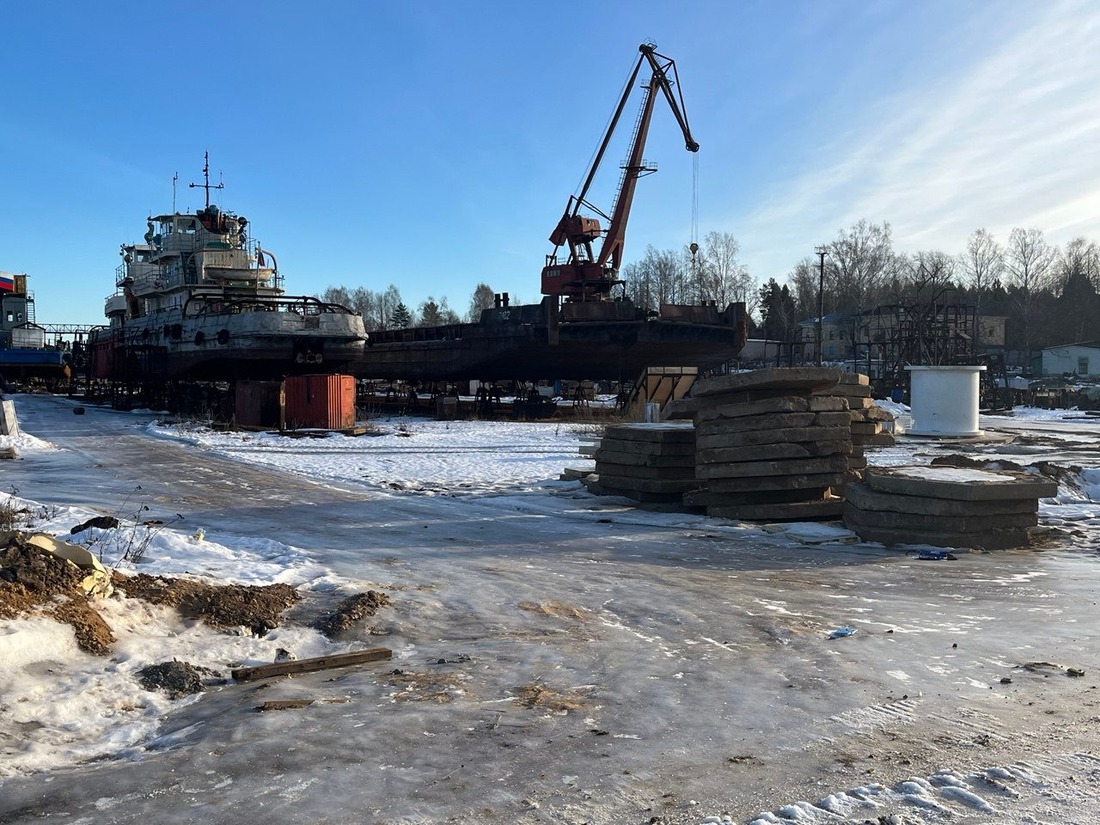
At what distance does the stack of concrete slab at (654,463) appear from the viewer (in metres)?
11.3

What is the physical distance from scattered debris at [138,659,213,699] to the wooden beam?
0.69ft

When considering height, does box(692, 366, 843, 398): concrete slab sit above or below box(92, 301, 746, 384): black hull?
below

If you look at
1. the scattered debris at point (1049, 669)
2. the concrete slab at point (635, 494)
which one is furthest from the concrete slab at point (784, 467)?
the scattered debris at point (1049, 669)

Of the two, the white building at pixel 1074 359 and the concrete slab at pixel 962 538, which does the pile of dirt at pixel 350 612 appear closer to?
the concrete slab at pixel 962 538

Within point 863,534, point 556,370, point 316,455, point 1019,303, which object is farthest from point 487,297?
point 863,534

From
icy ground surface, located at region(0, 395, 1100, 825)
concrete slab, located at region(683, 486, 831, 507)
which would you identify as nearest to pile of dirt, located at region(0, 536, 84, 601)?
icy ground surface, located at region(0, 395, 1100, 825)

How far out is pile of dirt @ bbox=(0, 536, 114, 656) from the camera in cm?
480

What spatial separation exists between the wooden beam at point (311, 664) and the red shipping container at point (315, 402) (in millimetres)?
16699

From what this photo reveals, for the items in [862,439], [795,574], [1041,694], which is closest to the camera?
[1041,694]

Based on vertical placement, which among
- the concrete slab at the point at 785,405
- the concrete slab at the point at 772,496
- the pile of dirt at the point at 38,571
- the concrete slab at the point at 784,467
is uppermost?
the concrete slab at the point at 785,405

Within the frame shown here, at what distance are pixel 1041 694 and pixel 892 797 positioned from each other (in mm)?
1734

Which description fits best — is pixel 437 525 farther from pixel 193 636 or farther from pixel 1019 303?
pixel 1019 303

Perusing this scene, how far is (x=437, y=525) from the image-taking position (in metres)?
9.78

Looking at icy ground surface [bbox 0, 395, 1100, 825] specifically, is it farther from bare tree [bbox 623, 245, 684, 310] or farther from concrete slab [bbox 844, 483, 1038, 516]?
bare tree [bbox 623, 245, 684, 310]
